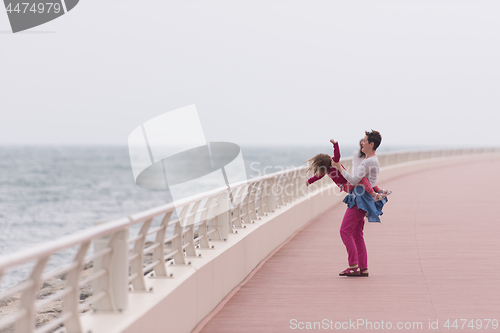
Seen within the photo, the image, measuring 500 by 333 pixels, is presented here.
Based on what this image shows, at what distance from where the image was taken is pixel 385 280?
8.59 m

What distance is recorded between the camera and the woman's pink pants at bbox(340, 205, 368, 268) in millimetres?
8688

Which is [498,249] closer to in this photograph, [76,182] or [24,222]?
[24,222]

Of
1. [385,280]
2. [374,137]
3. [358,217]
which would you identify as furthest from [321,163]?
[385,280]

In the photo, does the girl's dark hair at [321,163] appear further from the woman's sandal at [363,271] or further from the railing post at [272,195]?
the railing post at [272,195]

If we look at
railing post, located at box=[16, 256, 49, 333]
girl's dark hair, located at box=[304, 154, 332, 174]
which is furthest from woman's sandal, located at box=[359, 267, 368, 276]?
railing post, located at box=[16, 256, 49, 333]

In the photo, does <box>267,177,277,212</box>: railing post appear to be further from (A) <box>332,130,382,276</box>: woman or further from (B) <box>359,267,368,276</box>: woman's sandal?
(B) <box>359,267,368,276</box>: woman's sandal

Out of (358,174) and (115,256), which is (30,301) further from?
(358,174)

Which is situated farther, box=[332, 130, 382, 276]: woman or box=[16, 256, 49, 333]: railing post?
box=[332, 130, 382, 276]: woman

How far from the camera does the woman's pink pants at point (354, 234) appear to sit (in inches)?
342

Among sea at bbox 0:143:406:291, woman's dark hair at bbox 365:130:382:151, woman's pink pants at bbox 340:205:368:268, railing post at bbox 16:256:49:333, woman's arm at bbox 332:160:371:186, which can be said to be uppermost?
railing post at bbox 16:256:49:333

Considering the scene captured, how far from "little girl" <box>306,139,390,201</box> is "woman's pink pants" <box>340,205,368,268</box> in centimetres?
34

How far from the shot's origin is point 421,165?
38812 mm

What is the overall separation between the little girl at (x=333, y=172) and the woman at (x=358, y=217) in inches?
3.9

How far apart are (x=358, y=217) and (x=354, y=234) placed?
0.29 metres
